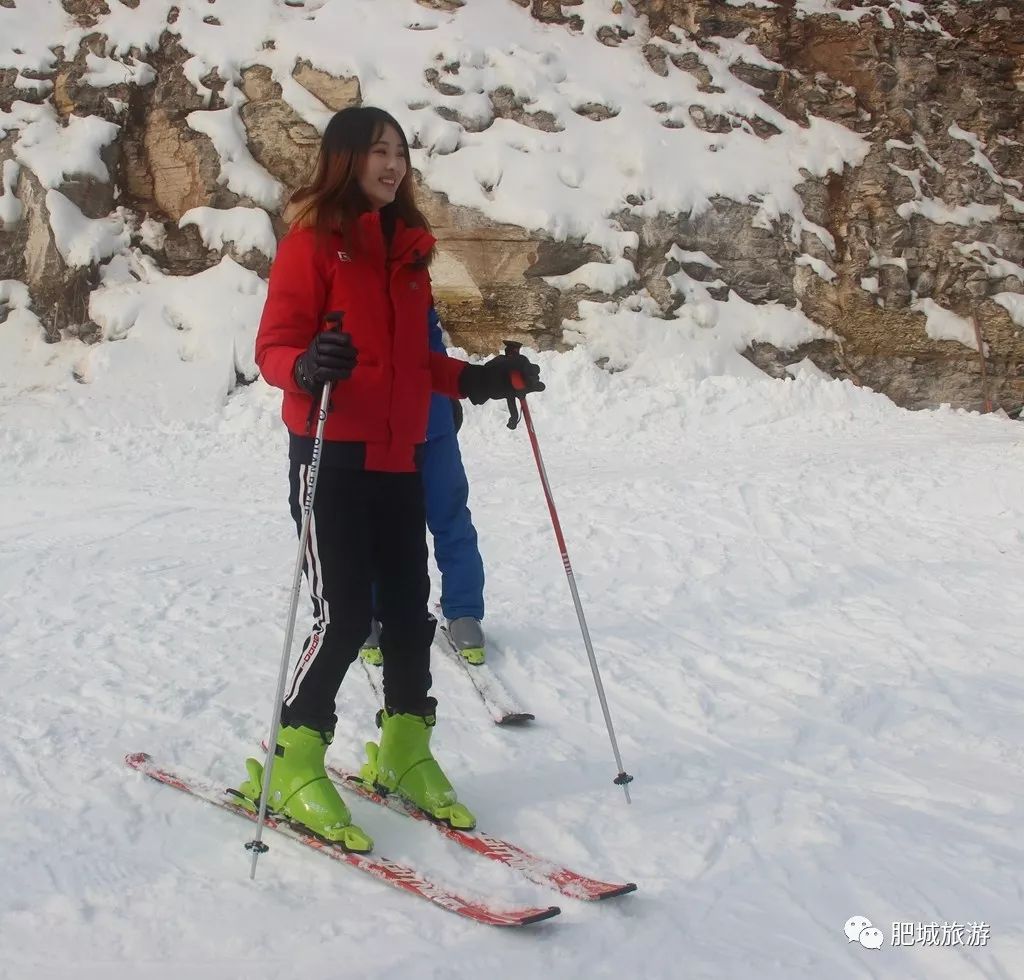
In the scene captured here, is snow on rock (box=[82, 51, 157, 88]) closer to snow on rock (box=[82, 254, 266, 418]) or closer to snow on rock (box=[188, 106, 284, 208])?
snow on rock (box=[188, 106, 284, 208])

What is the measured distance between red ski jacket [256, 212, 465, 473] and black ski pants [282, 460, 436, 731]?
0.07 meters

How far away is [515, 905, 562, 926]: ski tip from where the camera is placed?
2314mm

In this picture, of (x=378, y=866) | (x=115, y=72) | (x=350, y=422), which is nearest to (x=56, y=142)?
(x=115, y=72)

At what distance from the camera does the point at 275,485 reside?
844 centimetres

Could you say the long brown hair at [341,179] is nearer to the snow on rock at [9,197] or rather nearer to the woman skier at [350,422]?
the woman skier at [350,422]

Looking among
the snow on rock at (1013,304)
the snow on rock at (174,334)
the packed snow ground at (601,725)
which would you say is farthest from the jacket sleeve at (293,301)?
the snow on rock at (1013,304)

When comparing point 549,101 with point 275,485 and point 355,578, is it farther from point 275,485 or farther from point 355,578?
point 355,578

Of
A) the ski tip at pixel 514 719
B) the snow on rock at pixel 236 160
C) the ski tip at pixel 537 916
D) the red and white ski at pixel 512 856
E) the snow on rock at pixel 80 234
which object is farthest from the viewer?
the snow on rock at pixel 236 160

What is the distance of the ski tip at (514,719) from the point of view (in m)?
3.82

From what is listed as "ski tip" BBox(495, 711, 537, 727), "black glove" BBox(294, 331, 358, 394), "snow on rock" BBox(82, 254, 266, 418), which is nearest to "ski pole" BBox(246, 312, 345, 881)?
"black glove" BBox(294, 331, 358, 394)

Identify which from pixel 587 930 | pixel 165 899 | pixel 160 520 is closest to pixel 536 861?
pixel 587 930

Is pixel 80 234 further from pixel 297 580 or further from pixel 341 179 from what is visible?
pixel 297 580

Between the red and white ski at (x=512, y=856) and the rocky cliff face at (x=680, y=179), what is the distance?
9.28 metres

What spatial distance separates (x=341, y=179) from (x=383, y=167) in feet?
0.42
